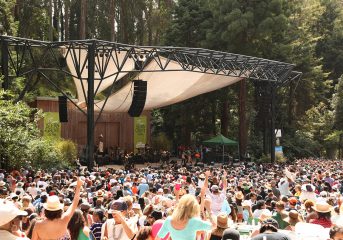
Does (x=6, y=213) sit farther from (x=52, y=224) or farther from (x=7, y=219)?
(x=52, y=224)

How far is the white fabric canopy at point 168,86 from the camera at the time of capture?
24.9 meters

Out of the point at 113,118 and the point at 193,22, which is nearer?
the point at 113,118

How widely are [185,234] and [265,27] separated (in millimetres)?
26970

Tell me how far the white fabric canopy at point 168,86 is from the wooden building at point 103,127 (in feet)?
5.85

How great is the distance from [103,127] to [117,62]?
10.7 metres

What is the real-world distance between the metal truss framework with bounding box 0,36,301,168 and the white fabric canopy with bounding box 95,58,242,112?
0.42m

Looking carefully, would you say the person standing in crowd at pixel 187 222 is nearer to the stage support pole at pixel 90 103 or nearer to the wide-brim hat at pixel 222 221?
the wide-brim hat at pixel 222 221

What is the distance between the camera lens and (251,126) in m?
37.0

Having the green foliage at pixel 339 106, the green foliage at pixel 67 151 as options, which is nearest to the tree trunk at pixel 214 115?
the green foliage at pixel 339 106

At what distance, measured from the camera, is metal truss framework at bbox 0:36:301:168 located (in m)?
19.8

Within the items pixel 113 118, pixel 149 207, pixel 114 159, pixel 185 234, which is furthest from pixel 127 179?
pixel 113 118

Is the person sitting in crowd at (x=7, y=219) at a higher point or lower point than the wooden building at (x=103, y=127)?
higher

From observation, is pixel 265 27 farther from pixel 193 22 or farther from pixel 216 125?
pixel 216 125

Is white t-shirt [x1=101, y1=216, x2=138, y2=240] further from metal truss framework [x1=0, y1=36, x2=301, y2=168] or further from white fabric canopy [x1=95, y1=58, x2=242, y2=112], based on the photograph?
white fabric canopy [x1=95, y1=58, x2=242, y2=112]
